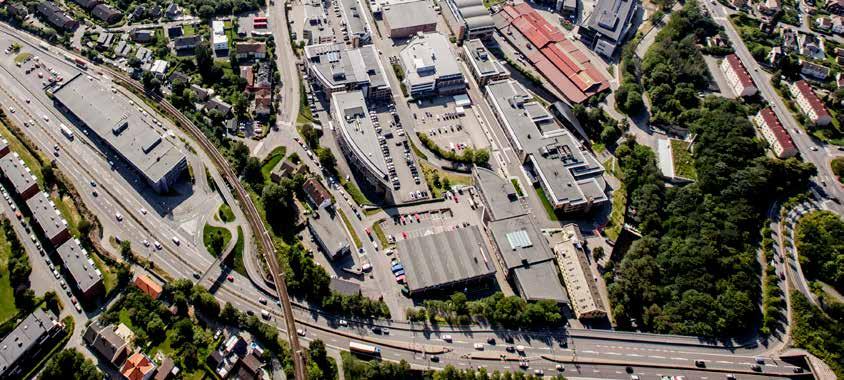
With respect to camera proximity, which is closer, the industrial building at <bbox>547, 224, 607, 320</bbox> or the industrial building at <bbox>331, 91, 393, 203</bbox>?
the industrial building at <bbox>547, 224, 607, 320</bbox>

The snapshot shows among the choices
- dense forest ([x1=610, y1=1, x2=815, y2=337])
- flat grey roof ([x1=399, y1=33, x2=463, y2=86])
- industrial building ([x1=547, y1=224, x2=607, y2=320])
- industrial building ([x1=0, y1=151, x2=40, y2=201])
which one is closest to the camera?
dense forest ([x1=610, y1=1, x2=815, y2=337])

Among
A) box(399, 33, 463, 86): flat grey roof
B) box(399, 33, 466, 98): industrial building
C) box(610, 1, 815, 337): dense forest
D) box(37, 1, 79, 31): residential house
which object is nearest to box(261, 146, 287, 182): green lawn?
box(399, 33, 466, 98): industrial building

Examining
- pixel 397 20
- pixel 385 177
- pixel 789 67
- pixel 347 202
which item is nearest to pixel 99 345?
pixel 347 202

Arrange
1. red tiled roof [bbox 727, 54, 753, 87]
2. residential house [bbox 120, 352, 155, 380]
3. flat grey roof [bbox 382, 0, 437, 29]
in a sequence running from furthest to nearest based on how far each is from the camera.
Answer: flat grey roof [bbox 382, 0, 437, 29] < red tiled roof [bbox 727, 54, 753, 87] < residential house [bbox 120, 352, 155, 380]

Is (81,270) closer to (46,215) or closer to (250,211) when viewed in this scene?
(46,215)

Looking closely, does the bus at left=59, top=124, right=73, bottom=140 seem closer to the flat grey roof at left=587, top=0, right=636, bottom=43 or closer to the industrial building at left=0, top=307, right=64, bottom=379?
the industrial building at left=0, top=307, right=64, bottom=379

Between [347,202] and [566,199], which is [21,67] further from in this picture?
[566,199]

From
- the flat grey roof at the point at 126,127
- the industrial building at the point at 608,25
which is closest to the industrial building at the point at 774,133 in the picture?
the industrial building at the point at 608,25
